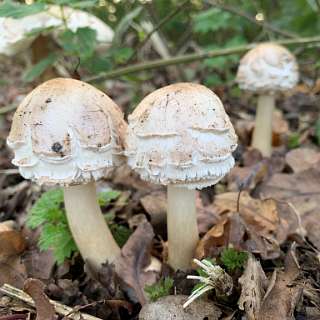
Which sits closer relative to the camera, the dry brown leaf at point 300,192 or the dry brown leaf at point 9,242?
the dry brown leaf at point 9,242

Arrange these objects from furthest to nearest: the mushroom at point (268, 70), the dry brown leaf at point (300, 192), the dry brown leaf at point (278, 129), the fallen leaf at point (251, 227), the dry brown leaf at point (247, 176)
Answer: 1. the dry brown leaf at point (278, 129)
2. the mushroom at point (268, 70)
3. the dry brown leaf at point (247, 176)
4. the dry brown leaf at point (300, 192)
5. the fallen leaf at point (251, 227)

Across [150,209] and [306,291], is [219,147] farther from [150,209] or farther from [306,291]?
[150,209]

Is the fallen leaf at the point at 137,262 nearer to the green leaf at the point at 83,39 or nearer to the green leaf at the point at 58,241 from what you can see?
the green leaf at the point at 58,241

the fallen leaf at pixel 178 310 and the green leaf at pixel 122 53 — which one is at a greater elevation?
the green leaf at pixel 122 53

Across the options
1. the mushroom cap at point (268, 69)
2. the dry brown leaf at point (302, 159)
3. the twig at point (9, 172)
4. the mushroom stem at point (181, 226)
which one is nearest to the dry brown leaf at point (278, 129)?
the mushroom cap at point (268, 69)

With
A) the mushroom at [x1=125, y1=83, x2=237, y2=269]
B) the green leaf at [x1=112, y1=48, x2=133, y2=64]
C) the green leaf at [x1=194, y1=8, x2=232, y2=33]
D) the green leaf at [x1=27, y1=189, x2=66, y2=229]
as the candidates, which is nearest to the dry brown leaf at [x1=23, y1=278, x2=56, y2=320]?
the green leaf at [x1=27, y1=189, x2=66, y2=229]

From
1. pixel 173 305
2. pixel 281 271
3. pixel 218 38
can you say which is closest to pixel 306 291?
pixel 281 271

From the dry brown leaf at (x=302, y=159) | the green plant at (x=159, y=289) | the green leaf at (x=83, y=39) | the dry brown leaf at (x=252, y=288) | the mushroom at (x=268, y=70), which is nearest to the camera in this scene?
the dry brown leaf at (x=252, y=288)
